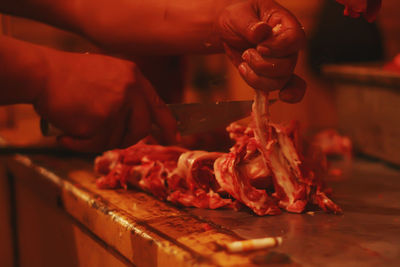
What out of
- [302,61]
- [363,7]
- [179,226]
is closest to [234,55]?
[363,7]

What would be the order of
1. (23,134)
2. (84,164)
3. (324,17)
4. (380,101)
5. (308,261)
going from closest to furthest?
1. (308,261)
2. (84,164)
3. (380,101)
4. (23,134)
5. (324,17)

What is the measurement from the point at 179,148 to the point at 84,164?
0.39 metres

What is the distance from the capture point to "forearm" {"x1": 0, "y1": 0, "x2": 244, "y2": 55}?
1.34 m

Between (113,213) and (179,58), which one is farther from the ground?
(179,58)

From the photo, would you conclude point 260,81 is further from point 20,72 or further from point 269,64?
point 20,72

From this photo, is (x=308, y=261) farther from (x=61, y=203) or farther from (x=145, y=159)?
(x=61, y=203)

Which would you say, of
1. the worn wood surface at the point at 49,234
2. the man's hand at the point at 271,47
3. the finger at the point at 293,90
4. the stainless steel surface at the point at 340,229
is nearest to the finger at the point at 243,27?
the man's hand at the point at 271,47

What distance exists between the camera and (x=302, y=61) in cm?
250

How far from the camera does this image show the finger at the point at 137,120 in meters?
1.04

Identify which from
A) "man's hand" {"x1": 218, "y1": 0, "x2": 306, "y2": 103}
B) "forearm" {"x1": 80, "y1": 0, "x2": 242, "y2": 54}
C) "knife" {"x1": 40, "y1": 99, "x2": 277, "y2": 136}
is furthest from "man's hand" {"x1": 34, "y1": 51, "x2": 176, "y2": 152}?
"forearm" {"x1": 80, "y1": 0, "x2": 242, "y2": 54}

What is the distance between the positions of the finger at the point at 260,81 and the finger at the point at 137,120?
213 millimetres

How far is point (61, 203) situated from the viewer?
4.52 ft

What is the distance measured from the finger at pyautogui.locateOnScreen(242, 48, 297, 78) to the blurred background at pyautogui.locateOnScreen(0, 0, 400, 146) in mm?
127

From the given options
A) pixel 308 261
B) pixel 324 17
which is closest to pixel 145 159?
pixel 308 261
